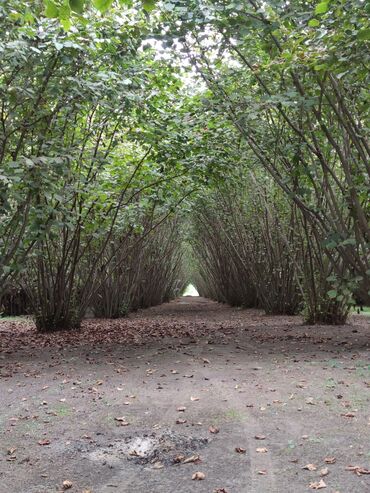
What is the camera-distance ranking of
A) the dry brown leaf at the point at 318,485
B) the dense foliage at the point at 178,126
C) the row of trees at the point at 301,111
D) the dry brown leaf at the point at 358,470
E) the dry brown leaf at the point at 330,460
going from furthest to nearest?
1. the dense foliage at the point at 178,126
2. the row of trees at the point at 301,111
3. the dry brown leaf at the point at 330,460
4. the dry brown leaf at the point at 358,470
5. the dry brown leaf at the point at 318,485

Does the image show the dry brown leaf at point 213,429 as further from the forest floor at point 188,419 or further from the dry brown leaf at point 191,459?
the dry brown leaf at point 191,459

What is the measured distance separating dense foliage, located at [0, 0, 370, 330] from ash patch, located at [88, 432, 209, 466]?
2699 millimetres

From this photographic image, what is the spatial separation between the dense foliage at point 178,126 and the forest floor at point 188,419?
1.44 m

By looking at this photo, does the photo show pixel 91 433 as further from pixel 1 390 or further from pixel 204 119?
pixel 204 119

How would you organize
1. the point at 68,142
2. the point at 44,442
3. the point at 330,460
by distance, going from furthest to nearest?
the point at 68,142 < the point at 44,442 < the point at 330,460

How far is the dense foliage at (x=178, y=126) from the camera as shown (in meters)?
5.43

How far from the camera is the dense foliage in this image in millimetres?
5430

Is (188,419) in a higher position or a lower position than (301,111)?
lower

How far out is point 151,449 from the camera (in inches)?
140

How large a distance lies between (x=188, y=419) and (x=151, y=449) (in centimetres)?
65

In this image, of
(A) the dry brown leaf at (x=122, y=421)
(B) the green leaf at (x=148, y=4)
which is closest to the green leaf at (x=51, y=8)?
(B) the green leaf at (x=148, y=4)

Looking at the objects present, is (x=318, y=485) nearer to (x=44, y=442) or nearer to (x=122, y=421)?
(x=122, y=421)

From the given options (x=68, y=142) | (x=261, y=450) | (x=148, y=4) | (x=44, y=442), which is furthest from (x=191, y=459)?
(x=68, y=142)

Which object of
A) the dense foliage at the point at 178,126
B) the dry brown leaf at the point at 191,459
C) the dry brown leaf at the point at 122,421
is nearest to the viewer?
the dry brown leaf at the point at 191,459
